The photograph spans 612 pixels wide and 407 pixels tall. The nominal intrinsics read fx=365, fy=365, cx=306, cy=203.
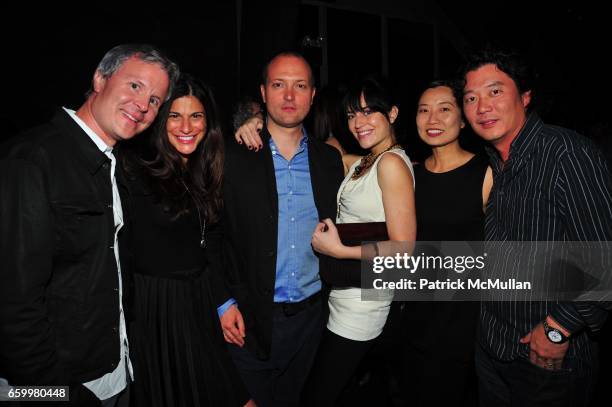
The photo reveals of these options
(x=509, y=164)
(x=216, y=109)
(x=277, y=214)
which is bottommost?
(x=277, y=214)

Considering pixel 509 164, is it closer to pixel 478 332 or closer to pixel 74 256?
pixel 478 332

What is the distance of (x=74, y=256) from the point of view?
1251mm

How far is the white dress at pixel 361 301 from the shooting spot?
1836mm

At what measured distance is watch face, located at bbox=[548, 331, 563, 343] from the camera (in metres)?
1.36

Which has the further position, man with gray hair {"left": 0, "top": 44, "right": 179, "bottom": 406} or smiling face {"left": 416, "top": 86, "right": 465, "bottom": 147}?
smiling face {"left": 416, "top": 86, "right": 465, "bottom": 147}

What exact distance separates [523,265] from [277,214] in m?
1.15

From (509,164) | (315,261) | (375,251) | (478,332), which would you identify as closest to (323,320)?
(315,261)

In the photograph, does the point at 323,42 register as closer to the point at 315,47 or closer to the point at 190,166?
the point at 315,47

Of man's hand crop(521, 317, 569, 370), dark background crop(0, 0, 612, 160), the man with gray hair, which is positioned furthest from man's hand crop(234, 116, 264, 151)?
man's hand crop(521, 317, 569, 370)

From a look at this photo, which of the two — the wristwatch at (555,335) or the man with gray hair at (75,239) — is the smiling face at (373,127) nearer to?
the man with gray hair at (75,239)

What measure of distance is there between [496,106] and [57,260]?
5.93 ft

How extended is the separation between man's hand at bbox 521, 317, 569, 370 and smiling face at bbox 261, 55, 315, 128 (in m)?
1.50

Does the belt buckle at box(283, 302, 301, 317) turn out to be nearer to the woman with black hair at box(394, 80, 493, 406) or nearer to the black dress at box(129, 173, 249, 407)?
the black dress at box(129, 173, 249, 407)

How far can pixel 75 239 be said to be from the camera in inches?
48.8
